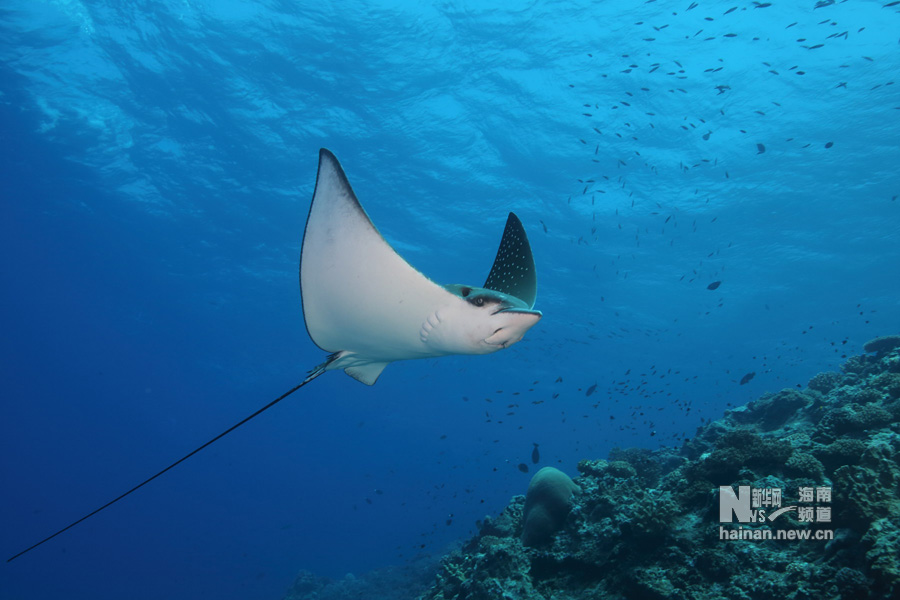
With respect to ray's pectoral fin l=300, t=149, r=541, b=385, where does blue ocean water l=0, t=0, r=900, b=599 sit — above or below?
above

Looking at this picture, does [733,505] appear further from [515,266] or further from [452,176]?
[452,176]

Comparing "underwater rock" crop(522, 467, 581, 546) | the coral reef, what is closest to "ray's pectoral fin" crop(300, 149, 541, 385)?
the coral reef

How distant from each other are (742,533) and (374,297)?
14.1 ft

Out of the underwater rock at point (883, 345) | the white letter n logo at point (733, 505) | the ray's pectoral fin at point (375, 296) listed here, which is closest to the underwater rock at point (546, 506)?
the white letter n logo at point (733, 505)

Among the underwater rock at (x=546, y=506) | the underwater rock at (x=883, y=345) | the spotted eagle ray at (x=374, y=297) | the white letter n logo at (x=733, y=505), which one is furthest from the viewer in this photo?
the underwater rock at (x=883, y=345)

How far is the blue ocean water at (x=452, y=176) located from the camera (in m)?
15.3

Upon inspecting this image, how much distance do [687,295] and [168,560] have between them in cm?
8395

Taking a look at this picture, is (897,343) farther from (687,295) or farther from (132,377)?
(132,377)

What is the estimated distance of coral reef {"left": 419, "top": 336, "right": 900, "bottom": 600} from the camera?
3.20 m

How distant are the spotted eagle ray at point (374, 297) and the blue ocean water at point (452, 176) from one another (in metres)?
8.04

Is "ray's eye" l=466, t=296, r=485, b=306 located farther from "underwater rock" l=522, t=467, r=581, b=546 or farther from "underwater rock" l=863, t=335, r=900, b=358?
"underwater rock" l=863, t=335, r=900, b=358

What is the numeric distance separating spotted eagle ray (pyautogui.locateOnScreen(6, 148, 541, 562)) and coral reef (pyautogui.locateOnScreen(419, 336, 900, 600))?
9.48 ft

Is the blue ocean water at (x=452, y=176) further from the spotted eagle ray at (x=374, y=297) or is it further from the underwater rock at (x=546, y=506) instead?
the spotted eagle ray at (x=374, y=297)

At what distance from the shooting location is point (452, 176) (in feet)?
66.2
